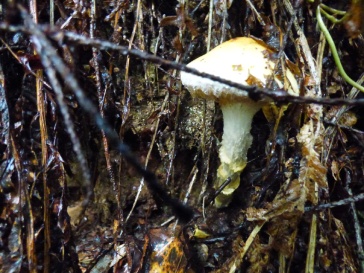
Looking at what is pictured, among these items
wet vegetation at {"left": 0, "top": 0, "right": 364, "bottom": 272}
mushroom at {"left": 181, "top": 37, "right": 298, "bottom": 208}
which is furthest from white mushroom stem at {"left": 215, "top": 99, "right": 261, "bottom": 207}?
wet vegetation at {"left": 0, "top": 0, "right": 364, "bottom": 272}

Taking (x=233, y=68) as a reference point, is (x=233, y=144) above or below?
below

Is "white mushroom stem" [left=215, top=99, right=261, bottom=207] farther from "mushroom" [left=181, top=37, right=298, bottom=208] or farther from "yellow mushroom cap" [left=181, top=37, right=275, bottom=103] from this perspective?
"yellow mushroom cap" [left=181, top=37, right=275, bottom=103]

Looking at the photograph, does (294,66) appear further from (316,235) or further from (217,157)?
(316,235)

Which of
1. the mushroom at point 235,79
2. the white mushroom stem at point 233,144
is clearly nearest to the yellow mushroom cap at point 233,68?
the mushroom at point 235,79

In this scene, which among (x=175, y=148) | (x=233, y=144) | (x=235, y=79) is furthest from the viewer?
(x=175, y=148)

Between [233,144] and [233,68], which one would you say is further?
[233,144]

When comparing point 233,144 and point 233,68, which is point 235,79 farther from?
point 233,144

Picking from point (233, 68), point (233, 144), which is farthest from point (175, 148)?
point (233, 68)

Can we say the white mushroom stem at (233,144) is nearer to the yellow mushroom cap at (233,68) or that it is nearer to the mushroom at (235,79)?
the mushroom at (235,79)

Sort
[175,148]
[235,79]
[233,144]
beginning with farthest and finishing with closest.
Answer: [175,148] < [233,144] < [235,79]
